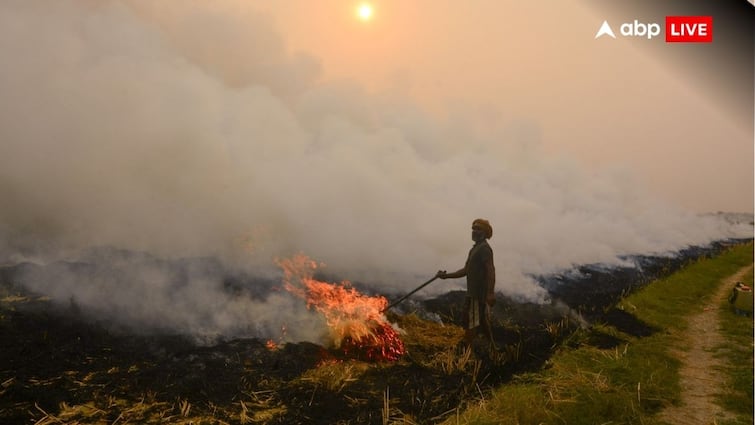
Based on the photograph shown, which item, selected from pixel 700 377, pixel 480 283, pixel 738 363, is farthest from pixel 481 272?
pixel 738 363

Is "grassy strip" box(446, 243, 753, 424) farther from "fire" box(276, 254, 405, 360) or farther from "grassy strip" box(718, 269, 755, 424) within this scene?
"fire" box(276, 254, 405, 360)

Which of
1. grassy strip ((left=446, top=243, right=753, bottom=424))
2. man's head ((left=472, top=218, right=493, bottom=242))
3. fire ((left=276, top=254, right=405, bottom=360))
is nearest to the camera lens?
grassy strip ((left=446, top=243, right=753, bottom=424))

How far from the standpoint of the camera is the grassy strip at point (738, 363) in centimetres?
766

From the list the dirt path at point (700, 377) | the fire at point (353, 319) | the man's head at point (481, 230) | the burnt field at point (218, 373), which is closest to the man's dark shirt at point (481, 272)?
the man's head at point (481, 230)

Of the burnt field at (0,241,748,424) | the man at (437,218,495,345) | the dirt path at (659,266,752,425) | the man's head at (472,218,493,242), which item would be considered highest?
the man's head at (472,218,493,242)

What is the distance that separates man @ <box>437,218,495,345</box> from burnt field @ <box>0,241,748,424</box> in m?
0.59

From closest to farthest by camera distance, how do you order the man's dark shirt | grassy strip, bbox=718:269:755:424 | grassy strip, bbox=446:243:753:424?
grassy strip, bbox=446:243:753:424 < grassy strip, bbox=718:269:755:424 < the man's dark shirt

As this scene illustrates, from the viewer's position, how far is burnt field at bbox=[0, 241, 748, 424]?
20.5 ft

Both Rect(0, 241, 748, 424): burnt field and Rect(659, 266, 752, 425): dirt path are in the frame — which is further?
Rect(659, 266, 752, 425): dirt path

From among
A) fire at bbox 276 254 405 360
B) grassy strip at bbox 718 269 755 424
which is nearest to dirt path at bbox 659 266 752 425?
grassy strip at bbox 718 269 755 424

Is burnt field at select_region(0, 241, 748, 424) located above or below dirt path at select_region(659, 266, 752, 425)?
above

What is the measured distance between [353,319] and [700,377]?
26.6 feet

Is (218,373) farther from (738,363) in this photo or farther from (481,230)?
(738,363)

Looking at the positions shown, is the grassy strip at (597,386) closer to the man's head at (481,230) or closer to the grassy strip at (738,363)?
the grassy strip at (738,363)
